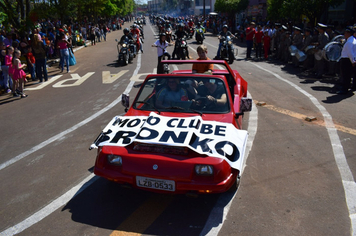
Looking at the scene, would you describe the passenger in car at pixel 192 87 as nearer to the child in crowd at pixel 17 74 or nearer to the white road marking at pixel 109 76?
the child in crowd at pixel 17 74

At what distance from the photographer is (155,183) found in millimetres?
4176

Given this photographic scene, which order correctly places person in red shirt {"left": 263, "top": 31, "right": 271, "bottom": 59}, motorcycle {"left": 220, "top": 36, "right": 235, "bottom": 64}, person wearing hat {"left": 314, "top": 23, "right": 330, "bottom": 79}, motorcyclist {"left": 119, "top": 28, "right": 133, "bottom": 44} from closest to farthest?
person wearing hat {"left": 314, "top": 23, "right": 330, "bottom": 79} → motorcycle {"left": 220, "top": 36, "right": 235, "bottom": 64} → person in red shirt {"left": 263, "top": 31, "right": 271, "bottom": 59} → motorcyclist {"left": 119, "top": 28, "right": 133, "bottom": 44}

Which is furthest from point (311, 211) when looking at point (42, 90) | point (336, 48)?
point (42, 90)

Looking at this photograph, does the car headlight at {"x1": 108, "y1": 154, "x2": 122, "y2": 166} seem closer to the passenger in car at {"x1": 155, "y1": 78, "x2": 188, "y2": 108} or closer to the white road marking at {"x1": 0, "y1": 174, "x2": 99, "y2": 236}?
the white road marking at {"x1": 0, "y1": 174, "x2": 99, "y2": 236}

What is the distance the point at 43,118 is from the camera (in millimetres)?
9172

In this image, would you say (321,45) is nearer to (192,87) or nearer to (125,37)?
(192,87)

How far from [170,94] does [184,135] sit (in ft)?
4.37

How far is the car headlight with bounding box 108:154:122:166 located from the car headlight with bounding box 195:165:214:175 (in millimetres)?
1075

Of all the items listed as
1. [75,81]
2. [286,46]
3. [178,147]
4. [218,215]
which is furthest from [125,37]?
[218,215]

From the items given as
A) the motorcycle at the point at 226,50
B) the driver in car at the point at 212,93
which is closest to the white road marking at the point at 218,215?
the driver in car at the point at 212,93

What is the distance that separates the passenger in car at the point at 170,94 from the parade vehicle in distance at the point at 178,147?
21mm

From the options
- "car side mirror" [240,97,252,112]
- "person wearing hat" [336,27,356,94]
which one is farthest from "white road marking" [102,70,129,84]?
"car side mirror" [240,97,252,112]

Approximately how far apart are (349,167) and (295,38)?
11.7 metres

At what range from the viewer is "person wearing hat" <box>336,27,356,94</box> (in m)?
9.92
